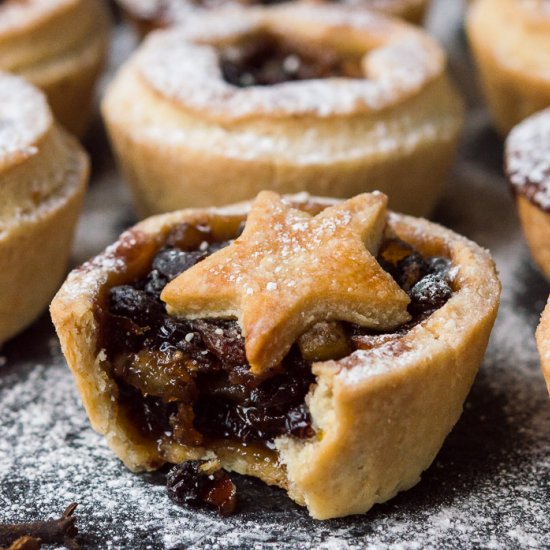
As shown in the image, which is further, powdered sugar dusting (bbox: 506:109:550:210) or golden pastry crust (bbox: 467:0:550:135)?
golden pastry crust (bbox: 467:0:550:135)

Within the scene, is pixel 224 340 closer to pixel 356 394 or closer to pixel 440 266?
pixel 356 394

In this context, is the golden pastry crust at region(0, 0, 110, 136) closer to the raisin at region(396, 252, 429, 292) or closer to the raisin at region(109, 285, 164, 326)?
the raisin at region(109, 285, 164, 326)

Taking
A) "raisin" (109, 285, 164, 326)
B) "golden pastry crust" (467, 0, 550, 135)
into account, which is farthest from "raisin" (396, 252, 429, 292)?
"golden pastry crust" (467, 0, 550, 135)

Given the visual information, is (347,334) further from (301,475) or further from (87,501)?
(87,501)

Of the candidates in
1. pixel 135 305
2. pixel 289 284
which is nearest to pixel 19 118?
pixel 135 305

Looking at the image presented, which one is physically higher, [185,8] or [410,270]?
[410,270]
